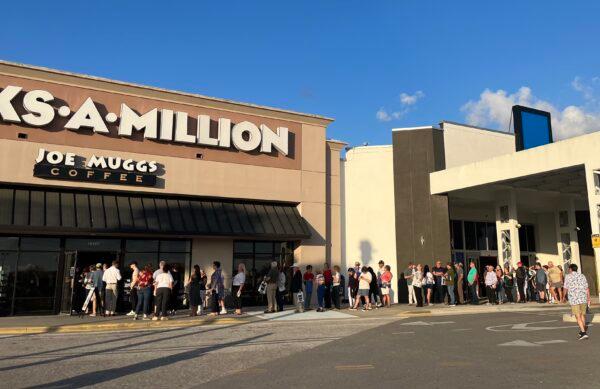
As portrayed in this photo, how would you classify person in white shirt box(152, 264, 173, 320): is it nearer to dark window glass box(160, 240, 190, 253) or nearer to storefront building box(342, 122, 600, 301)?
dark window glass box(160, 240, 190, 253)

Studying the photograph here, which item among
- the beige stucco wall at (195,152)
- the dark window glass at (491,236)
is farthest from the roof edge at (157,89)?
the dark window glass at (491,236)

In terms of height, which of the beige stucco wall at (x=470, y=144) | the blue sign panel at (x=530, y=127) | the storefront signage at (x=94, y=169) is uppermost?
Result: the blue sign panel at (x=530, y=127)

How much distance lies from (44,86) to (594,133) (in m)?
20.4

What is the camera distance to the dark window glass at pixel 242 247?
66.2 feet

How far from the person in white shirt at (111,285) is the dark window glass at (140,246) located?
252 centimetres

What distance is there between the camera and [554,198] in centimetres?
2667

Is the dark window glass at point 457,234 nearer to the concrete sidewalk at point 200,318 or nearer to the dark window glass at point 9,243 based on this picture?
the concrete sidewalk at point 200,318

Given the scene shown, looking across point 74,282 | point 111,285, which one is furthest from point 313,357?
point 74,282

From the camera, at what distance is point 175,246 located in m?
19.2

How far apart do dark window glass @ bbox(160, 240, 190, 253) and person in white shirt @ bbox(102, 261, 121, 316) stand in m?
3.12

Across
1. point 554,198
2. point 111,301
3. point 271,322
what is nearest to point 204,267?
point 111,301

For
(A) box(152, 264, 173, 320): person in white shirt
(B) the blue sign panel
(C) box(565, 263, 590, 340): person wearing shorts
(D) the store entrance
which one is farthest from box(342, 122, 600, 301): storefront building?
(D) the store entrance

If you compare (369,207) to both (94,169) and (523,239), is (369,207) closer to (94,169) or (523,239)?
(94,169)

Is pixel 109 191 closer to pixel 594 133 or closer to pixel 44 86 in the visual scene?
pixel 44 86
